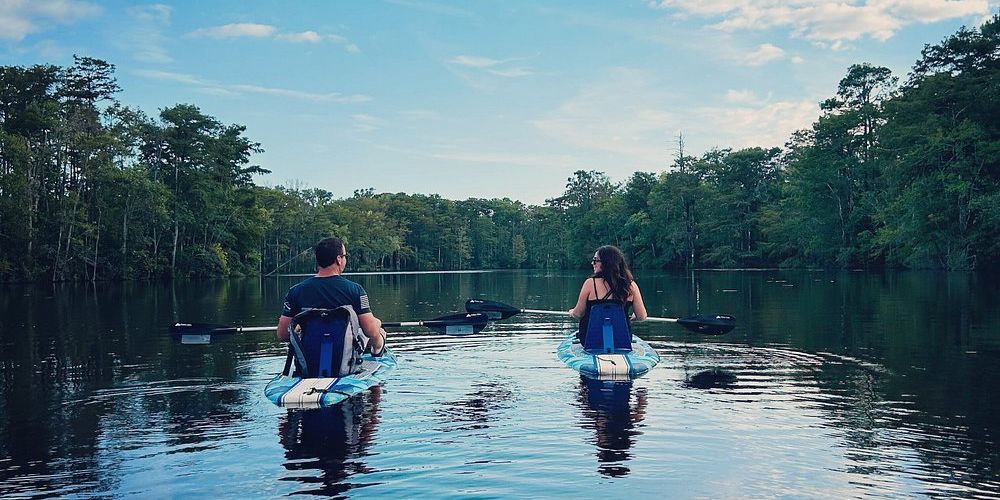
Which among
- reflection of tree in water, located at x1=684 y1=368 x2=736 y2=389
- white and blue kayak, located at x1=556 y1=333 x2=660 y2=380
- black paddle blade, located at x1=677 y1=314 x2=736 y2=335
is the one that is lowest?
reflection of tree in water, located at x1=684 y1=368 x2=736 y2=389

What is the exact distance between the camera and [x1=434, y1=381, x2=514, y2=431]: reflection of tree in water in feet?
26.6

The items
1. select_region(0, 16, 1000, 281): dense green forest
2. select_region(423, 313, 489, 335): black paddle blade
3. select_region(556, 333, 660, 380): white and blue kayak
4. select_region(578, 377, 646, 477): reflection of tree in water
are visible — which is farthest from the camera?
select_region(0, 16, 1000, 281): dense green forest

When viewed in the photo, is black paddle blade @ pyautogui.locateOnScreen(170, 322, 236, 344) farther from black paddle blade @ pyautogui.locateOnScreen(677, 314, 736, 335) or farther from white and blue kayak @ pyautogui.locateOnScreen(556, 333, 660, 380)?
black paddle blade @ pyautogui.locateOnScreen(677, 314, 736, 335)

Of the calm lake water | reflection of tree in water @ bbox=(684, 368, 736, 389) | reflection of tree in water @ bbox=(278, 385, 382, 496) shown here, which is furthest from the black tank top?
reflection of tree in water @ bbox=(278, 385, 382, 496)

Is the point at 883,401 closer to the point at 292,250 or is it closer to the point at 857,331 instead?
the point at 857,331

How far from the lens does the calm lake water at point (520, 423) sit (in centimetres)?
590

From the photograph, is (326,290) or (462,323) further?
(462,323)

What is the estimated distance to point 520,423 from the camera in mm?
8039

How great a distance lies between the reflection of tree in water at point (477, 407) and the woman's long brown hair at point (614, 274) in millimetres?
2103

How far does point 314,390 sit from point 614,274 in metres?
4.55

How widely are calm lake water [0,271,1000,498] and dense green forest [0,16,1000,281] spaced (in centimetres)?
3962

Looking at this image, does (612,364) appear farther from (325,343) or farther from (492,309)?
(492,309)

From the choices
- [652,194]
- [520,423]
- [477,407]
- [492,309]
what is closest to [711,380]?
[477,407]

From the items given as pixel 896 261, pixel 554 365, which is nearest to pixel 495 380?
pixel 554 365
